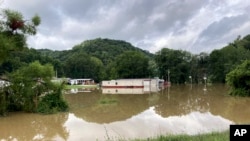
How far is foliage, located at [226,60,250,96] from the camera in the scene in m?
27.8

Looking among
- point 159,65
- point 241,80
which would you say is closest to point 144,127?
point 241,80

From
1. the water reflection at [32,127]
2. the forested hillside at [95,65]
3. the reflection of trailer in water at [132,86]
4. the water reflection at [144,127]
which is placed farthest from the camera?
the forested hillside at [95,65]

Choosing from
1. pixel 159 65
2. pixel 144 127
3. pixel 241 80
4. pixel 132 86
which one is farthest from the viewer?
pixel 159 65

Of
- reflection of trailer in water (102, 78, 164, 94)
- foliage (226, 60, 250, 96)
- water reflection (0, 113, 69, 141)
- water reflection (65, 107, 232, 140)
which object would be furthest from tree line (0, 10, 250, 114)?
reflection of trailer in water (102, 78, 164, 94)

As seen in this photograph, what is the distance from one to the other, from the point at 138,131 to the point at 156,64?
1808 inches

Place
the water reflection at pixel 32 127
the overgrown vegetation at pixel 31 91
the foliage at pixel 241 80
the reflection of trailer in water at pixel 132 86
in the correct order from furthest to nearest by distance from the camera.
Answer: the reflection of trailer in water at pixel 132 86 → the foliage at pixel 241 80 → the overgrown vegetation at pixel 31 91 → the water reflection at pixel 32 127

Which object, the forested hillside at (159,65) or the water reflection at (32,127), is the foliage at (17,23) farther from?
the forested hillside at (159,65)

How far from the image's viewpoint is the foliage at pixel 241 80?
91.3 feet

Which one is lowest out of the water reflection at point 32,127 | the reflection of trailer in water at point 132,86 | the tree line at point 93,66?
the water reflection at point 32,127

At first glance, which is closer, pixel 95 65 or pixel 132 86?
pixel 132 86

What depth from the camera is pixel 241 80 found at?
28375 mm

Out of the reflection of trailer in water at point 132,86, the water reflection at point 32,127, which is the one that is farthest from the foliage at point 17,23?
the reflection of trailer in water at point 132,86

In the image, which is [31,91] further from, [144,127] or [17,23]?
[144,127]

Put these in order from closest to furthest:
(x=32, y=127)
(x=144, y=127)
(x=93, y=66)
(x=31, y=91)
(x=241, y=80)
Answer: (x=144, y=127) → (x=32, y=127) → (x=31, y=91) → (x=241, y=80) → (x=93, y=66)
